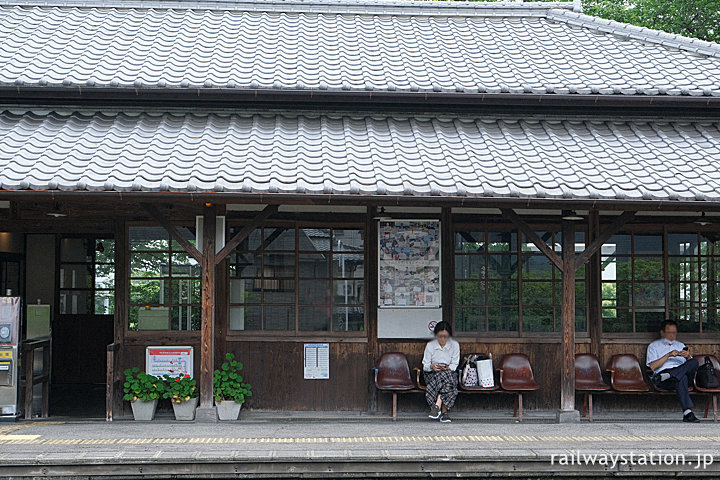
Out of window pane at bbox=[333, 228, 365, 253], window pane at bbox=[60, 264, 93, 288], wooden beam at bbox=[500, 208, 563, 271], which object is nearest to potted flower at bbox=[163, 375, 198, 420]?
window pane at bbox=[333, 228, 365, 253]

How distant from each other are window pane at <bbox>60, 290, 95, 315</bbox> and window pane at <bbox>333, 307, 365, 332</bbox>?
5120mm

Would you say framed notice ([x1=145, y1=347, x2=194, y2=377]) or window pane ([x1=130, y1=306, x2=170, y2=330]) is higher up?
window pane ([x1=130, y1=306, x2=170, y2=330])

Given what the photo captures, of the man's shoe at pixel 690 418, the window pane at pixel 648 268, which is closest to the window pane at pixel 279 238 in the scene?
the window pane at pixel 648 268

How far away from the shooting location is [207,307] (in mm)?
7488

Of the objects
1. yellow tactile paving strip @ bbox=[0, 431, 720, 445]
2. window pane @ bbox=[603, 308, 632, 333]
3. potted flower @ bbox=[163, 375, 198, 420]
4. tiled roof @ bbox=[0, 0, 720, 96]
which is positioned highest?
tiled roof @ bbox=[0, 0, 720, 96]

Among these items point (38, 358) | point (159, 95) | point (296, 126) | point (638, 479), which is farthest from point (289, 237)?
point (638, 479)

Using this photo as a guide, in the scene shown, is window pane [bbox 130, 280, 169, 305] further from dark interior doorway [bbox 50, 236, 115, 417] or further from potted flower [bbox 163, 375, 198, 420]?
dark interior doorway [bbox 50, 236, 115, 417]

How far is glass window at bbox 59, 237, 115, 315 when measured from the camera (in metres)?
11.6

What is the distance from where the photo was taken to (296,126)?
28.0ft

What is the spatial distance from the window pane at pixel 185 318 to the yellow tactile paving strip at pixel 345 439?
6.45ft

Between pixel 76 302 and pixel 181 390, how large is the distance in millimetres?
4665

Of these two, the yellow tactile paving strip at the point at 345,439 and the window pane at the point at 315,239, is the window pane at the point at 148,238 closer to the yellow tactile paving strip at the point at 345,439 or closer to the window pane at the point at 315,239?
the window pane at the point at 315,239

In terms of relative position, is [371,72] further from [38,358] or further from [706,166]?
[38,358]

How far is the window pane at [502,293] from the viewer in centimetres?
862
